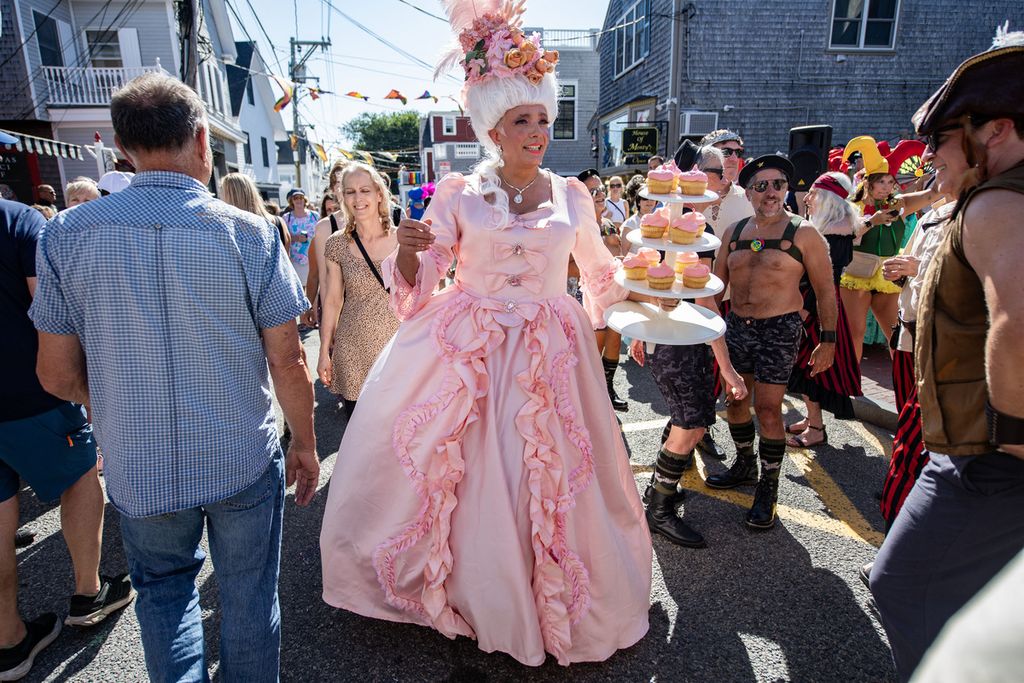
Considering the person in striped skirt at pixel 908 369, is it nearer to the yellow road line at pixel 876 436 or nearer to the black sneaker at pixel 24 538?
the yellow road line at pixel 876 436

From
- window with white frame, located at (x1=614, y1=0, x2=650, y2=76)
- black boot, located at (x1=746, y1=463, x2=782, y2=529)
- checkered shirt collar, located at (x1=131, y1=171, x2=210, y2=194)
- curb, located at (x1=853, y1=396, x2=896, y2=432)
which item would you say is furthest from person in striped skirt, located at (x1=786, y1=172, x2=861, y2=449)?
window with white frame, located at (x1=614, y1=0, x2=650, y2=76)

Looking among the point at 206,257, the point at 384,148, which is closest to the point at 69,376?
the point at 206,257

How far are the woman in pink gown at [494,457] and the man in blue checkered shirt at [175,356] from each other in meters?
0.56

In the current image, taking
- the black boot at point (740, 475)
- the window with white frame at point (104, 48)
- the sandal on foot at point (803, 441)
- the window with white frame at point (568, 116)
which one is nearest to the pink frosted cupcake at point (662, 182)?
the black boot at point (740, 475)

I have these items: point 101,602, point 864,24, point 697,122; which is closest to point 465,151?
point 697,122

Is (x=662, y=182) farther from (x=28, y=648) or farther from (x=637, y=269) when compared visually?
(x=28, y=648)

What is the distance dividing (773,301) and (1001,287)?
77.2 inches

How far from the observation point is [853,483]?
377 centimetres

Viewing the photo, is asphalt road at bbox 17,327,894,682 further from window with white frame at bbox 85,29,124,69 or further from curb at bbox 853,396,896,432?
window with white frame at bbox 85,29,124,69

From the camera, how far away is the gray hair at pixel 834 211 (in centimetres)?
475

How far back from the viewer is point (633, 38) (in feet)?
50.5

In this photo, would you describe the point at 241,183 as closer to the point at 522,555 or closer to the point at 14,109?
the point at 522,555

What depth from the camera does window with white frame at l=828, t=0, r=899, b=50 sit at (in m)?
12.6

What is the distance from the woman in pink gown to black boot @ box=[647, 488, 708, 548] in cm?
69
